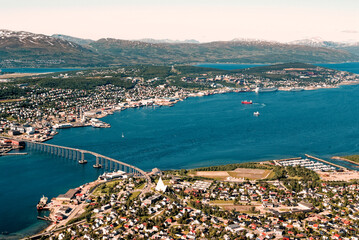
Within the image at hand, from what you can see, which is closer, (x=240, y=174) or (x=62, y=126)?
(x=240, y=174)

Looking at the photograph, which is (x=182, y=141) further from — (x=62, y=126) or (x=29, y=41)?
(x=29, y=41)

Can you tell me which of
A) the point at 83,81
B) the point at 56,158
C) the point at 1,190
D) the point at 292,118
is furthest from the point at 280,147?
the point at 83,81

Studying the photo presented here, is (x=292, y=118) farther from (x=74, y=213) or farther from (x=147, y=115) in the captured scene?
(x=74, y=213)

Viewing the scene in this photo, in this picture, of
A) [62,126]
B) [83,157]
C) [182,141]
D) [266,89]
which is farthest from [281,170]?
[266,89]

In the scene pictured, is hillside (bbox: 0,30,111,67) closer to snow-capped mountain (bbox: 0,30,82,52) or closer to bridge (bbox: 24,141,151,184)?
snow-capped mountain (bbox: 0,30,82,52)

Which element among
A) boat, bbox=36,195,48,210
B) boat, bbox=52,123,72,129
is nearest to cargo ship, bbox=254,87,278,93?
boat, bbox=52,123,72,129
